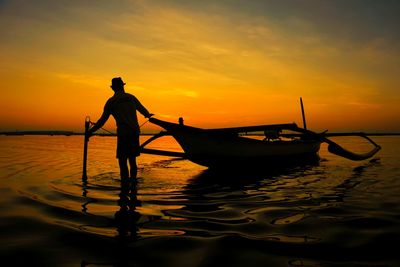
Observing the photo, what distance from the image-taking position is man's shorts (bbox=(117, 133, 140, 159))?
7.55 m

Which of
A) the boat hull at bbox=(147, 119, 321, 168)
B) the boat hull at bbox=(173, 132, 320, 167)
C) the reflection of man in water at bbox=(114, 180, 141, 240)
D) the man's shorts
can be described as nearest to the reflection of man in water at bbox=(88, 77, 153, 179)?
the man's shorts

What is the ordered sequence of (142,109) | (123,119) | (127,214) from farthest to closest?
(142,109) < (123,119) < (127,214)

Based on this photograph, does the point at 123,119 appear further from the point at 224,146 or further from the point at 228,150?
the point at 228,150

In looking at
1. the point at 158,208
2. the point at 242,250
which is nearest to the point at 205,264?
the point at 242,250

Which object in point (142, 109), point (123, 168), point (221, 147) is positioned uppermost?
point (142, 109)

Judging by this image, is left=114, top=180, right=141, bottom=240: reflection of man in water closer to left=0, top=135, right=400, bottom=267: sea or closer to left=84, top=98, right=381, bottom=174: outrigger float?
left=0, top=135, right=400, bottom=267: sea

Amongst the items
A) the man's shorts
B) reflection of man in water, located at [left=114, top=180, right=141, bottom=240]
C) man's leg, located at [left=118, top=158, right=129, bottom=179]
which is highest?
the man's shorts

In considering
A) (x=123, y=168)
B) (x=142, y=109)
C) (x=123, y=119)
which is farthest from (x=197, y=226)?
(x=142, y=109)

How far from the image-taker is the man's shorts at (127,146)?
297 inches

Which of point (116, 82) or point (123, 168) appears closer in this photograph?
point (116, 82)

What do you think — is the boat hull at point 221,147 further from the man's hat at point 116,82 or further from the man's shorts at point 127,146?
the man's hat at point 116,82

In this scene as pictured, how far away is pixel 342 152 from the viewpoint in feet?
48.4

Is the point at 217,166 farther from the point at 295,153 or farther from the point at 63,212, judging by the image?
the point at 63,212

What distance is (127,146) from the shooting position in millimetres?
7609
